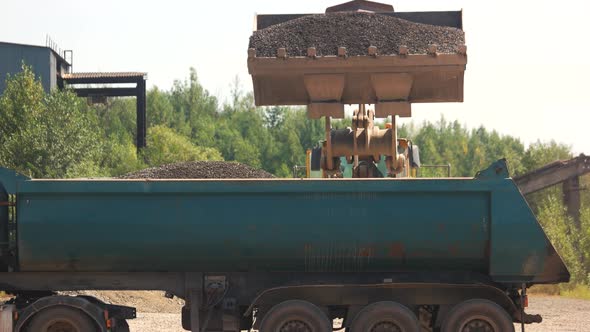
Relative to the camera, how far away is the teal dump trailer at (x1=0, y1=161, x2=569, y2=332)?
13000 mm

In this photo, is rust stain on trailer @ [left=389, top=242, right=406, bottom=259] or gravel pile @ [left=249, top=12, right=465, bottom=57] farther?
gravel pile @ [left=249, top=12, right=465, bottom=57]

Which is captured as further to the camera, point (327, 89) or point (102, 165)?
point (102, 165)

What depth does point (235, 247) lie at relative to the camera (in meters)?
13.0

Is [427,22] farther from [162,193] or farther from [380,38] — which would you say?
[162,193]

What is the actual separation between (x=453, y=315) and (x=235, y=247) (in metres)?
2.74

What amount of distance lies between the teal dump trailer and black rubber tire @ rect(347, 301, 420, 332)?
0.13 metres

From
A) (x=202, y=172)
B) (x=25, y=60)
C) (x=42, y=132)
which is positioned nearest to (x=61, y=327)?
(x=202, y=172)

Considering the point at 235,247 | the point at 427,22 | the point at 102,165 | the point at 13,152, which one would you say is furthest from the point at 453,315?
the point at 102,165

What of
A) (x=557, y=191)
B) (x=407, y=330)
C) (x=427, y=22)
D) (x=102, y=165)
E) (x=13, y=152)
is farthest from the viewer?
(x=102, y=165)

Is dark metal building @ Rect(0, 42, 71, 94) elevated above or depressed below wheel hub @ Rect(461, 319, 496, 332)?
above

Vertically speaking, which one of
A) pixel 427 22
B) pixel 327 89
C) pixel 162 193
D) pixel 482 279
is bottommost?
pixel 482 279

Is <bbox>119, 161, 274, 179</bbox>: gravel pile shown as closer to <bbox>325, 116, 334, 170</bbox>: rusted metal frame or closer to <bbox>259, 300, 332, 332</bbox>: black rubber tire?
<bbox>325, 116, 334, 170</bbox>: rusted metal frame

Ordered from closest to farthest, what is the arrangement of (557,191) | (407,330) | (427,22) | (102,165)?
(407,330) < (427,22) < (557,191) < (102,165)

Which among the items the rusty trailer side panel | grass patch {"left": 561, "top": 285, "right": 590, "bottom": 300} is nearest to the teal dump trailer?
the rusty trailer side panel
